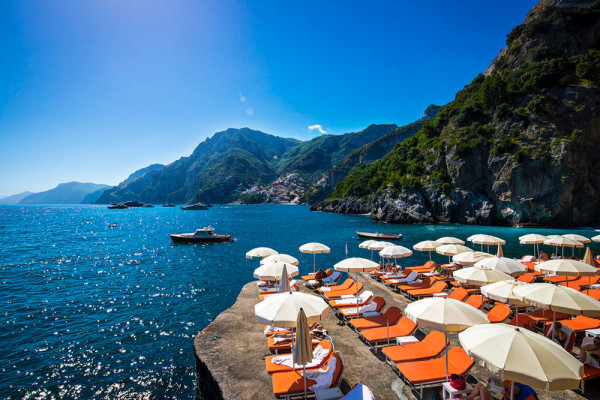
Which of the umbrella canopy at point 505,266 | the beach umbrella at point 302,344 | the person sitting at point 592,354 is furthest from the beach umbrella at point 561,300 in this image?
the beach umbrella at point 302,344

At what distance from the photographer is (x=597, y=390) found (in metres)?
→ 6.23

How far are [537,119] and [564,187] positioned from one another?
14940mm

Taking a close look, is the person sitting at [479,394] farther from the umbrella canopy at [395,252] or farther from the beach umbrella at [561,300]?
the umbrella canopy at [395,252]

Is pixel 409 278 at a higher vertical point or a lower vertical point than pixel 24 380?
higher

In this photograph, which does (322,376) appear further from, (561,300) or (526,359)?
(561,300)

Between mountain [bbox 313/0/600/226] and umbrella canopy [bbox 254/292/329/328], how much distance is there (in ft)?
197

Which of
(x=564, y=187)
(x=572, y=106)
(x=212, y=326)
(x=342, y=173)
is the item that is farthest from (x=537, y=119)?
(x=342, y=173)

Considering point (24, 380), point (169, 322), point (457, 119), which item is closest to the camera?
point (24, 380)

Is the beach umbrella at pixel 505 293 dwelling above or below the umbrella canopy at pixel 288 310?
below

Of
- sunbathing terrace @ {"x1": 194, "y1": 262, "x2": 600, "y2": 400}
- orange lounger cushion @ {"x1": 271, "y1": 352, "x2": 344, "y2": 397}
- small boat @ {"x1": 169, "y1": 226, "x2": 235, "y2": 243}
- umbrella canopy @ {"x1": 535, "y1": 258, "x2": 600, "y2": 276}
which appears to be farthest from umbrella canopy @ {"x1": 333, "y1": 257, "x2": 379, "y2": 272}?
small boat @ {"x1": 169, "y1": 226, "x2": 235, "y2": 243}

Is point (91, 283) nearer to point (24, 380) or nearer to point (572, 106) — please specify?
point (24, 380)

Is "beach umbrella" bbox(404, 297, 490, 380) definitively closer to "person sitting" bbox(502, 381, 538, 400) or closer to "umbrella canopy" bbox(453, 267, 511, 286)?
"person sitting" bbox(502, 381, 538, 400)

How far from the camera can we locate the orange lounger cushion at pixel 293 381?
6176 mm

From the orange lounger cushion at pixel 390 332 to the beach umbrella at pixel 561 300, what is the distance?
326 cm
